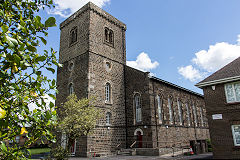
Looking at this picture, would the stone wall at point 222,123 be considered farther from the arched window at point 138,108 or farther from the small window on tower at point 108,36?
the small window on tower at point 108,36

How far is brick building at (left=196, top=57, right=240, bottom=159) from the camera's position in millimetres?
14078

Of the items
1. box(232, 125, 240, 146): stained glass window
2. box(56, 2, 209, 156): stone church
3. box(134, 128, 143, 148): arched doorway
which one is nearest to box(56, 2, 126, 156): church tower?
box(56, 2, 209, 156): stone church

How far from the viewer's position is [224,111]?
48.6 feet

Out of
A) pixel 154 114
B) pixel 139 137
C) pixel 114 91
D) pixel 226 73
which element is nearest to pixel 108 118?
pixel 114 91

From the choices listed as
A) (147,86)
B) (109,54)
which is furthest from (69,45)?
(147,86)

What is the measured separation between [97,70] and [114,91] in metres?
3.48

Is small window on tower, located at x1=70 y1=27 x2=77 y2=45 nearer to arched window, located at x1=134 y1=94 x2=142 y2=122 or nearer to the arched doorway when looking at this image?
arched window, located at x1=134 y1=94 x2=142 y2=122

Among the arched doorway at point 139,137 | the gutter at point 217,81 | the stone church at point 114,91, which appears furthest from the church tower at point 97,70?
the gutter at point 217,81

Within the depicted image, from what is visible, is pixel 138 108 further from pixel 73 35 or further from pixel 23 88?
pixel 23 88

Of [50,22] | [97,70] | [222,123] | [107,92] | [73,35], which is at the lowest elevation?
[222,123]

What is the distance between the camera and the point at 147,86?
848 inches

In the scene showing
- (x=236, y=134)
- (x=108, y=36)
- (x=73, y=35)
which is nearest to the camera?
(x=236, y=134)

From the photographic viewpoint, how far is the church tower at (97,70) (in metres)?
20.0

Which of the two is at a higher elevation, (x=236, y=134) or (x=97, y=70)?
(x=97, y=70)
